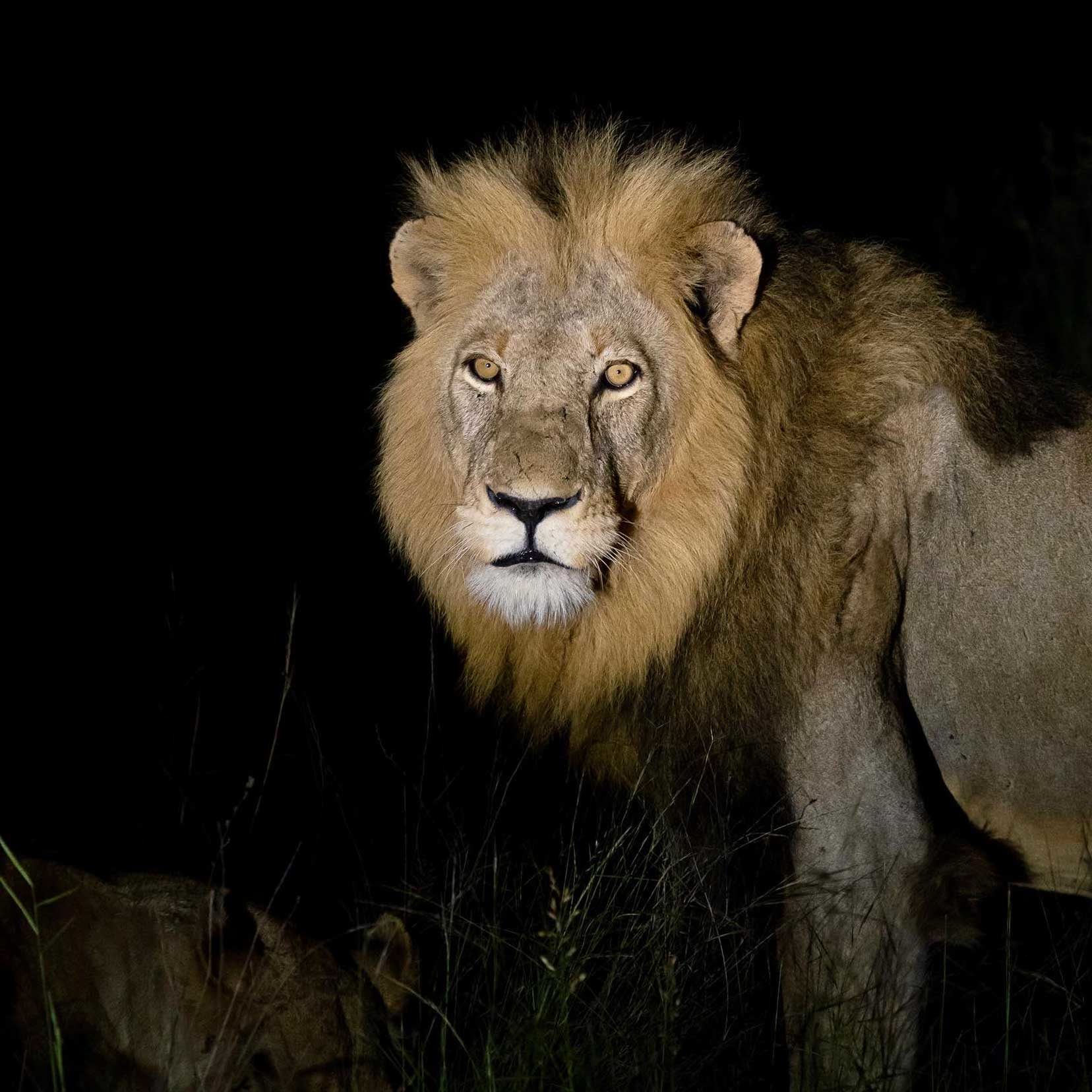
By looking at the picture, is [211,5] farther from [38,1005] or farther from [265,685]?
[38,1005]

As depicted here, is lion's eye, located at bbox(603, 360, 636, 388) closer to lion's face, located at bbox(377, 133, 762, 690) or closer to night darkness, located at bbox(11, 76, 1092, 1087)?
lion's face, located at bbox(377, 133, 762, 690)

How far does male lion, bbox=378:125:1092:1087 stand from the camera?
3318 millimetres

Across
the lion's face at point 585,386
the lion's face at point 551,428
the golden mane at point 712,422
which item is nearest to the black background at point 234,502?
the golden mane at point 712,422

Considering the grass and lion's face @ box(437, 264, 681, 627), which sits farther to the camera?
lion's face @ box(437, 264, 681, 627)

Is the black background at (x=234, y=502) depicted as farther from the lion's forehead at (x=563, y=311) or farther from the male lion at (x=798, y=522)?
the lion's forehead at (x=563, y=311)

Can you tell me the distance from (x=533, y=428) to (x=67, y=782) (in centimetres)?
186

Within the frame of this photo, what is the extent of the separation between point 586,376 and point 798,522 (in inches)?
23.5

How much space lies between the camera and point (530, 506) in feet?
10.3

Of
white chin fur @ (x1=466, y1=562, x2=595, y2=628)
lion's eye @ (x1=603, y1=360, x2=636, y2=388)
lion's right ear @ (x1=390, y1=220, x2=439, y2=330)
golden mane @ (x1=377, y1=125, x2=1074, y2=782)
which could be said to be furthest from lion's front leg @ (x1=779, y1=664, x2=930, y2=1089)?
lion's right ear @ (x1=390, y1=220, x2=439, y2=330)

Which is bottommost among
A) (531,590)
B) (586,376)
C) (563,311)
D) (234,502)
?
(234,502)

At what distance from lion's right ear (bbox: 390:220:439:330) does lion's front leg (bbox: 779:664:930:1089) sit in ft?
4.43

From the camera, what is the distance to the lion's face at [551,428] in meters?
3.17

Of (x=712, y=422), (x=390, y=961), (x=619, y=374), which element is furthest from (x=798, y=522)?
(x=390, y=961)

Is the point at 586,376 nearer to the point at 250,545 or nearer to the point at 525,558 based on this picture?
the point at 525,558
